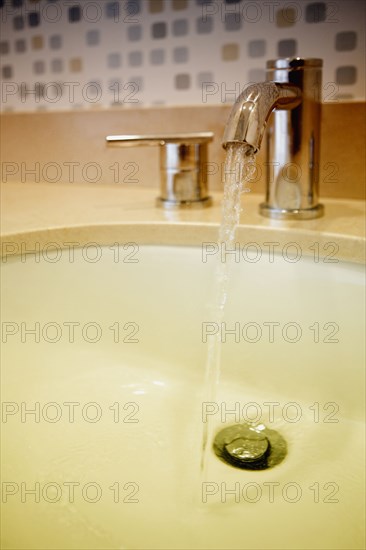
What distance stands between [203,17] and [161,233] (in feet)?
1.27

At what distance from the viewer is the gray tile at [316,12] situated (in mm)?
774

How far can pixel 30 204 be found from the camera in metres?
0.82

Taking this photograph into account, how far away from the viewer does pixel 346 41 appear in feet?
2.51

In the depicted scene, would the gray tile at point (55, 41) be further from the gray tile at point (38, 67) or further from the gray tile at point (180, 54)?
the gray tile at point (180, 54)

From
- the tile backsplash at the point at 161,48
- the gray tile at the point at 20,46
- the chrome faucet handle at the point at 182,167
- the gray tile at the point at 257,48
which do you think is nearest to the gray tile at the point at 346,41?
the tile backsplash at the point at 161,48

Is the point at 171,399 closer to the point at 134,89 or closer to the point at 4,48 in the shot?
the point at 134,89

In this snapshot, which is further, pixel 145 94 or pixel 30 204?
pixel 145 94

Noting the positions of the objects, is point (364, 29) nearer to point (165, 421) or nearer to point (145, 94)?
point (145, 94)

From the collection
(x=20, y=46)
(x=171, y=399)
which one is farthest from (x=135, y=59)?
(x=171, y=399)

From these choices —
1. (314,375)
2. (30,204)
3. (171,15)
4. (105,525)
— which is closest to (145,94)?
(171,15)

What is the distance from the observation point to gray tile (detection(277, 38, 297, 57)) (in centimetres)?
80

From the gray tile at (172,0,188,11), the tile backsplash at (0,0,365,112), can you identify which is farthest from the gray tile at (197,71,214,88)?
the gray tile at (172,0,188,11)

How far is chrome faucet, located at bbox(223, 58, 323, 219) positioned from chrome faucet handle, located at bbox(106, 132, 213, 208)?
0.34ft

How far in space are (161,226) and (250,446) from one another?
0.27 m
